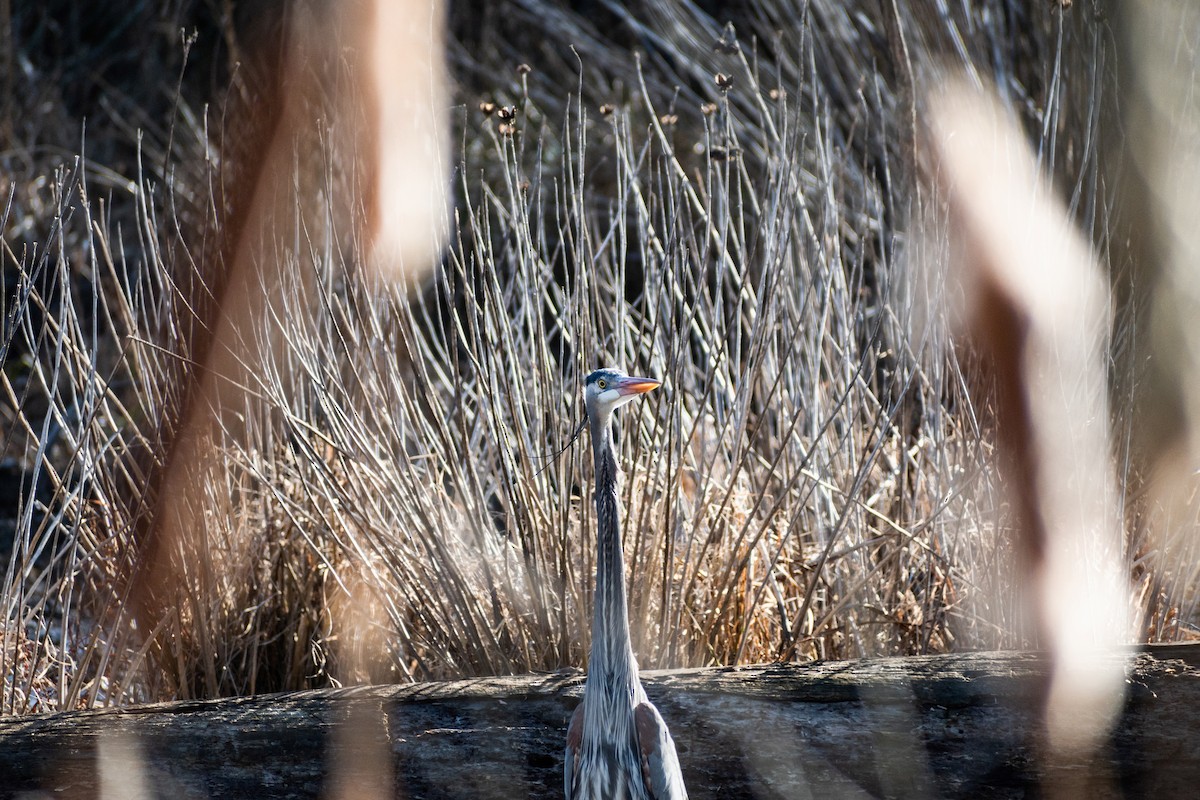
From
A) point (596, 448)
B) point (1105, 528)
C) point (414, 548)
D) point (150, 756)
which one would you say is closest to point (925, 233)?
point (1105, 528)

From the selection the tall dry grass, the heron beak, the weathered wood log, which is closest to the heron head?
the heron beak

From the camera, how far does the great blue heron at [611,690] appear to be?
6.35 ft

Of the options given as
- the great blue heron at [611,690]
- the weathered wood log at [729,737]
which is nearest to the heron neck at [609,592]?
the great blue heron at [611,690]

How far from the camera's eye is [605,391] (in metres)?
1.92

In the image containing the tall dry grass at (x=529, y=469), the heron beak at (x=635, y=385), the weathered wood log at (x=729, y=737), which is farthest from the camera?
the tall dry grass at (x=529, y=469)

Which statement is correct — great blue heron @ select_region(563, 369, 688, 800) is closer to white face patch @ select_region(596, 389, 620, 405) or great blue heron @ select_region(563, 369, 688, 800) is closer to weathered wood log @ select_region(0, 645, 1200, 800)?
white face patch @ select_region(596, 389, 620, 405)

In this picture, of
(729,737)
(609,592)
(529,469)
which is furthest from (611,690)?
(529,469)

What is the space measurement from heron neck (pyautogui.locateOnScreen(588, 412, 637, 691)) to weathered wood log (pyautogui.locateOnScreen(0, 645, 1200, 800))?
29 cm

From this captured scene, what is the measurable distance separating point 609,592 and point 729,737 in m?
0.43

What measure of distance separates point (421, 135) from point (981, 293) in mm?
1300

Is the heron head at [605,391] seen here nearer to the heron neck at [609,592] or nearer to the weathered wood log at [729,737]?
the heron neck at [609,592]

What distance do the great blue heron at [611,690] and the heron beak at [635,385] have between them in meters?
0.01

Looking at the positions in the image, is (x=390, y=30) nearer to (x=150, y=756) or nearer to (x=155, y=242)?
(x=155, y=242)

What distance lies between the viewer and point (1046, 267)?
2432mm
